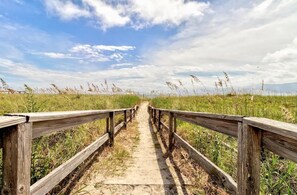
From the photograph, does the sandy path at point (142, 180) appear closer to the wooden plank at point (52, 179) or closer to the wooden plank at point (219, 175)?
the wooden plank at point (52, 179)

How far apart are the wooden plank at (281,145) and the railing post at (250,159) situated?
0.30 feet

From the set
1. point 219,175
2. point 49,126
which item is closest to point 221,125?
point 219,175

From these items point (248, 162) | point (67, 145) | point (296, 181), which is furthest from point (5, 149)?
point (296, 181)

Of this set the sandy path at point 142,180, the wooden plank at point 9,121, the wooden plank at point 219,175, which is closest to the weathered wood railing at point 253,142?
the wooden plank at point 219,175

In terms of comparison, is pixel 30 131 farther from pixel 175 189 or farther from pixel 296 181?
pixel 296 181

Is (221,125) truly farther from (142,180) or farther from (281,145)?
(142,180)

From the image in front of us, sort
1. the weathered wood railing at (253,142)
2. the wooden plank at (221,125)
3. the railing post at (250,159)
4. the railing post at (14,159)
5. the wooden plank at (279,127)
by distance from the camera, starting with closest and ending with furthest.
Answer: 1. the wooden plank at (279,127)
2. the weathered wood railing at (253,142)
3. the railing post at (14,159)
4. the railing post at (250,159)
5. the wooden plank at (221,125)

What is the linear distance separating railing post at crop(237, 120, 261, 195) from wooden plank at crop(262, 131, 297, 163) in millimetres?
91

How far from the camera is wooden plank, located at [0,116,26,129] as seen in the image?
1.64 m

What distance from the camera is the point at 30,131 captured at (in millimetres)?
2031

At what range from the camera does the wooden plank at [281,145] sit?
58.5 inches

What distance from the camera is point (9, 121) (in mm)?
1704

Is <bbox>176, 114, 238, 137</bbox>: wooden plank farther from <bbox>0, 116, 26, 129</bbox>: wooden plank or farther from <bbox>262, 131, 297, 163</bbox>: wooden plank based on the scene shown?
<bbox>0, 116, 26, 129</bbox>: wooden plank

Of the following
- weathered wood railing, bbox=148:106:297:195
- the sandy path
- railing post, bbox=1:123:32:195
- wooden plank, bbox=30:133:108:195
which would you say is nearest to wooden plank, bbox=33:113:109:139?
railing post, bbox=1:123:32:195
